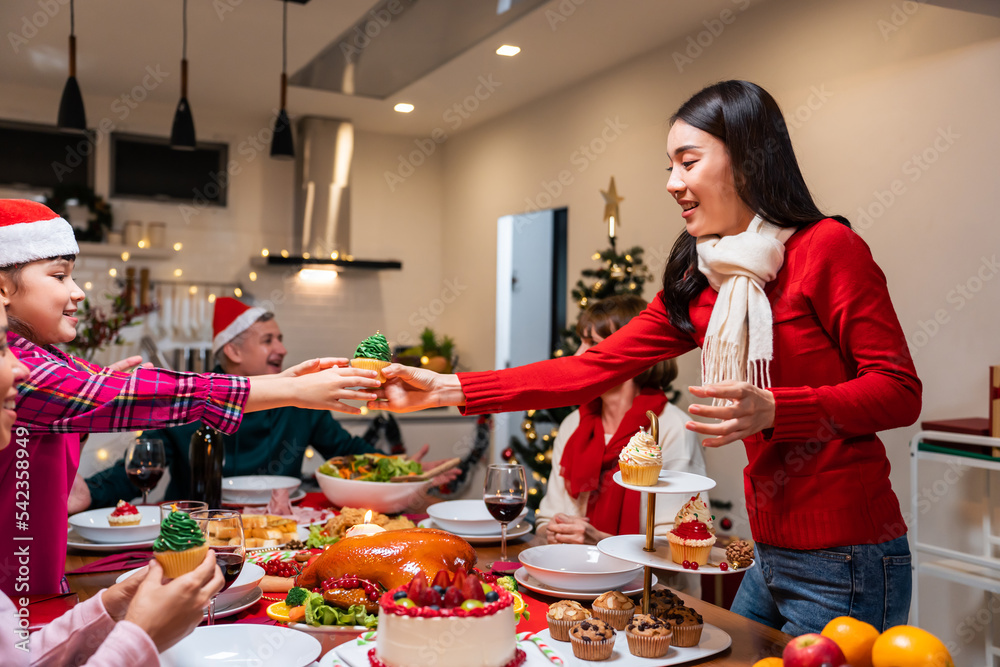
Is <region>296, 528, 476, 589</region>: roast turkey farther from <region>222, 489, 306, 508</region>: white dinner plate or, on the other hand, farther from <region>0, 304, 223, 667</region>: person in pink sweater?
<region>222, 489, 306, 508</region>: white dinner plate

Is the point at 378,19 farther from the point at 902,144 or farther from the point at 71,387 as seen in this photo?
the point at 71,387

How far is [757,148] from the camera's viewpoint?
141 centimetres

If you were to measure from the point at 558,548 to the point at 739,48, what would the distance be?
3.17 meters

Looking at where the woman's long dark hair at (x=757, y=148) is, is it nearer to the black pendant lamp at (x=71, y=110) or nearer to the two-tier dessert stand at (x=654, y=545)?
the two-tier dessert stand at (x=654, y=545)

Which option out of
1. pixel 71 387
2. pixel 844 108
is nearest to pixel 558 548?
pixel 71 387

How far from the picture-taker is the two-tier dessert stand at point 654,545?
121 cm

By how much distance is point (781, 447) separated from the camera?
138 centimetres

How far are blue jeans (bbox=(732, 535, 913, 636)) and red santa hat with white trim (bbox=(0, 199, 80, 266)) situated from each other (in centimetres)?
140
